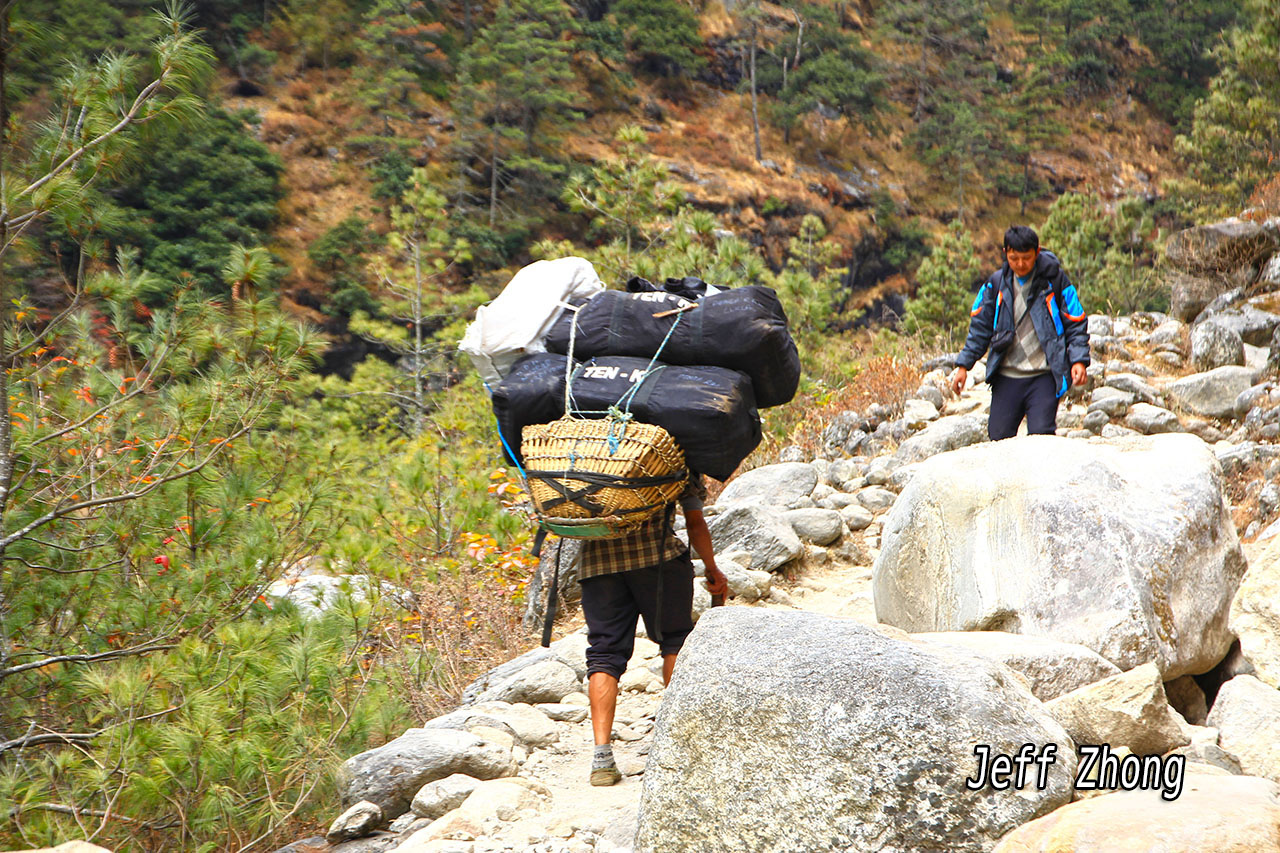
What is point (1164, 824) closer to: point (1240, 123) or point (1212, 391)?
point (1212, 391)

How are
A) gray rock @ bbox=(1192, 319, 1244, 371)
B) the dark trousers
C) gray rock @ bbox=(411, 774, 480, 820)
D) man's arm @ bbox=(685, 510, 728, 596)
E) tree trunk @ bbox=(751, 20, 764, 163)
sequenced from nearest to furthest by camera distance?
gray rock @ bbox=(411, 774, 480, 820), man's arm @ bbox=(685, 510, 728, 596), the dark trousers, gray rock @ bbox=(1192, 319, 1244, 371), tree trunk @ bbox=(751, 20, 764, 163)

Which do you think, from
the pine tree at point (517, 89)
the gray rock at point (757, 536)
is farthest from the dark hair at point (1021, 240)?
the pine tree at point (517, 89)

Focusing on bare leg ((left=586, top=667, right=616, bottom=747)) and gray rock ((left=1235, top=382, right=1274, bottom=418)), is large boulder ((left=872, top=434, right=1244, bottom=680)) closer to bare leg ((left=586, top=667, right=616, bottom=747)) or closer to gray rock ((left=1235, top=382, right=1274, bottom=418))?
bare leg ((left=586, top=667, right=616, bottom=747))

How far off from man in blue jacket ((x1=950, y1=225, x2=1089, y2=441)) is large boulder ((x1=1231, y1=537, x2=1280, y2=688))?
1155mm

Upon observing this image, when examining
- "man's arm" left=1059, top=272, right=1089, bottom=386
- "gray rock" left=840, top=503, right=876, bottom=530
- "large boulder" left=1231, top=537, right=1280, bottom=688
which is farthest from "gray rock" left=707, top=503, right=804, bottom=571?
"large boulder" left=1231, top=537, right=1280, bottom=688

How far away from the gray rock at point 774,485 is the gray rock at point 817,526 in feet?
1.77

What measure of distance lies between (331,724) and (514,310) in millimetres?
1851

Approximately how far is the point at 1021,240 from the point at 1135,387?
4.05 m

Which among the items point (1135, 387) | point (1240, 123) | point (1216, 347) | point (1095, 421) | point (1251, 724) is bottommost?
point (1095, 421)

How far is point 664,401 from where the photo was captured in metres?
2.66

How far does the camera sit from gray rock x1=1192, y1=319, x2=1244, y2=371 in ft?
27.6

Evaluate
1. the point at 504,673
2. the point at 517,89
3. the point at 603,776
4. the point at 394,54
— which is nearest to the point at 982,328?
the point at 504,673

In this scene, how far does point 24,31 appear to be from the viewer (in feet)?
11.1

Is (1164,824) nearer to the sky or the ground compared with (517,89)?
nearer to the ground
